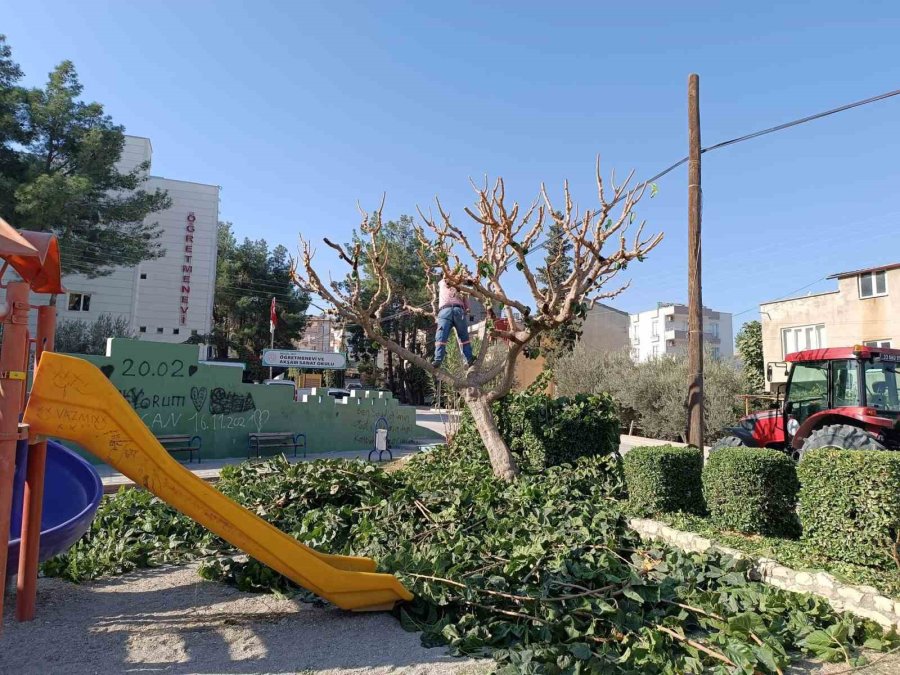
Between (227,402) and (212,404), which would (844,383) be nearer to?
(227,402)

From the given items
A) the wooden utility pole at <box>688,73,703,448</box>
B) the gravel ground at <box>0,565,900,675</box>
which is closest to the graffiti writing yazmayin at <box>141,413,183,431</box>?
the gravel ground at <box>0,565,900,675</box>

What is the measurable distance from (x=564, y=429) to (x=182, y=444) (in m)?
10.4

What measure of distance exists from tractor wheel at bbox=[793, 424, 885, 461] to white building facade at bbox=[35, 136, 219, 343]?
131ft

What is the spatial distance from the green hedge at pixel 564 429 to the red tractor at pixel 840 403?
6.81 ft

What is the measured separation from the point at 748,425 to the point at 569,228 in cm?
519

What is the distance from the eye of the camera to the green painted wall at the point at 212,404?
47.7ft

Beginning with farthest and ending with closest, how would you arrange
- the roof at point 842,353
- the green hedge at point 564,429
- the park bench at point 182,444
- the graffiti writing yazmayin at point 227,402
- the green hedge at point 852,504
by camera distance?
the graffiti writing yazmayin at point 227,402 → the park bench at point 182,444 → the green hedge at point 564,429 → the roof at point 842,353 → the green hedge at point 852,504

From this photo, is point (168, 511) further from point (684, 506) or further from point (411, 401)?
point (411, 401)

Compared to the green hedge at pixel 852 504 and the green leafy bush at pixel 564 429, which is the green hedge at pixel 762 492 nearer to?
the green hedge at pixel 852 504

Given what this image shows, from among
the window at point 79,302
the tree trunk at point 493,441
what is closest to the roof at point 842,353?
the tree trunk at point 493,441

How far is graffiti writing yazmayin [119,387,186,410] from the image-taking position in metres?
14.5

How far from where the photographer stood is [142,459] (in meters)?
4.05

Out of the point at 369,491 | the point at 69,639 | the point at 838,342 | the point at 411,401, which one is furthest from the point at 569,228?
the point at 411,401

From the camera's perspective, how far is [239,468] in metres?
8.84
